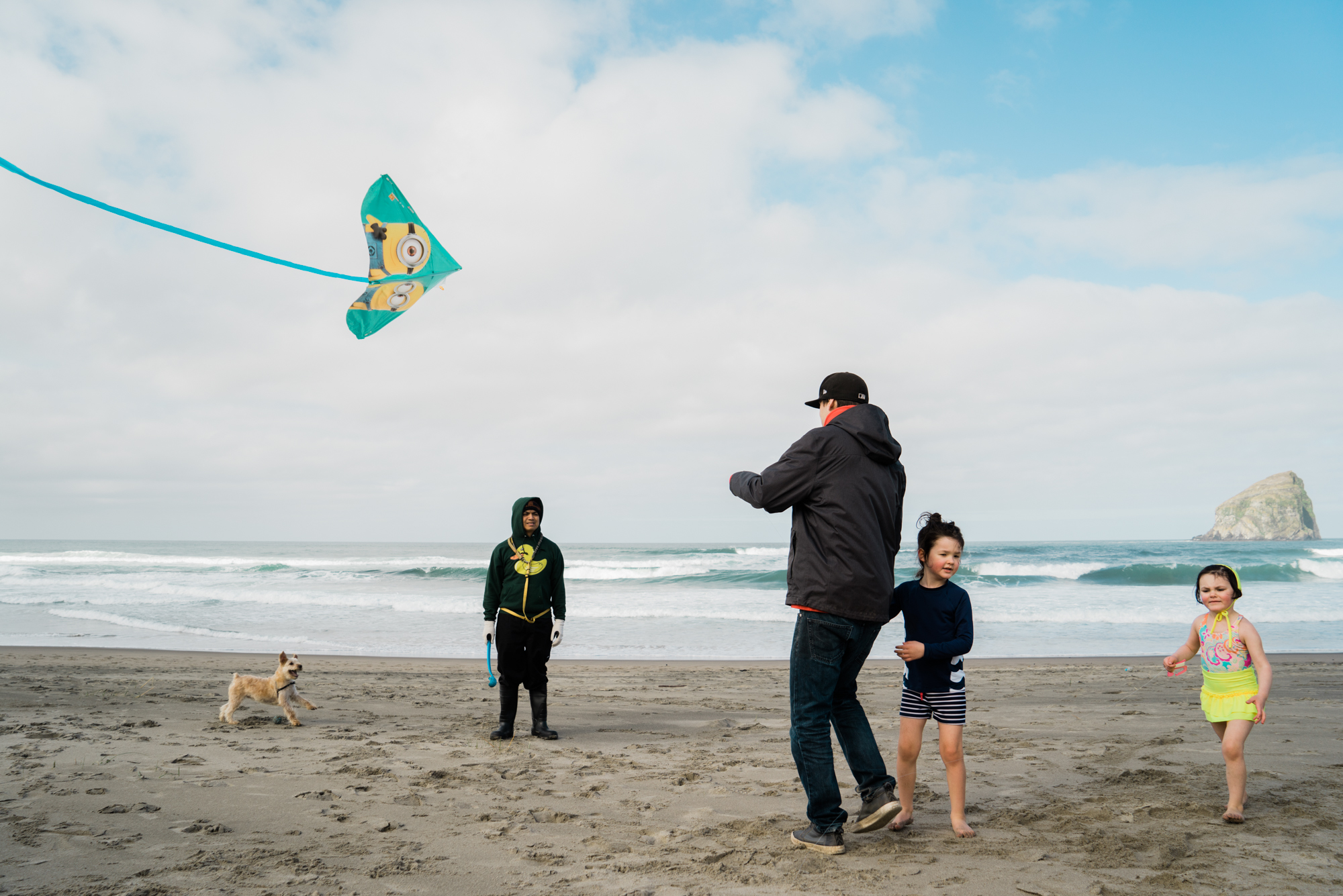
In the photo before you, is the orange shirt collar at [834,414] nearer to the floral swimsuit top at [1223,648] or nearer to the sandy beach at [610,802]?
the sandy beach at [610,802]

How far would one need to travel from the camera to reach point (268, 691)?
6246 millimetres

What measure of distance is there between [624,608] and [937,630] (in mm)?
16462

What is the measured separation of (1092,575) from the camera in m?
29.3

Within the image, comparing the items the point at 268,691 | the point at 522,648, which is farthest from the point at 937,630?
the point at 268,691

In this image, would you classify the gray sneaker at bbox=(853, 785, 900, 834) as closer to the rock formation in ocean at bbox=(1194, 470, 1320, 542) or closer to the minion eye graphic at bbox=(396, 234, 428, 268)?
the minion eye graphic at bbox=(396, 234, 428, 268)

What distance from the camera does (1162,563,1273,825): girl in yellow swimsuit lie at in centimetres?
350

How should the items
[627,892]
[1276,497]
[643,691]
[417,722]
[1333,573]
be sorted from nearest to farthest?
[627,892]
[417,722]
[643,691]
[1333,573]
[1276,497]

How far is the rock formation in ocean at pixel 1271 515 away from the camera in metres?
71.4

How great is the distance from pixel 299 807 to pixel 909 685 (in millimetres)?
3094

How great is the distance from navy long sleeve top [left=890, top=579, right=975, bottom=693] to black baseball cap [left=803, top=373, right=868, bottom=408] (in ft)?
2.69

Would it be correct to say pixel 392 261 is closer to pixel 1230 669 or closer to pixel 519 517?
pixel 519 517

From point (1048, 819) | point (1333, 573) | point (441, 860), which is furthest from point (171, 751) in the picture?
point (1333, 573)

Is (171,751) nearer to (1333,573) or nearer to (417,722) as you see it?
(417,722)

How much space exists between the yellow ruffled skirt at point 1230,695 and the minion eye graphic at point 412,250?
15.1 feet
